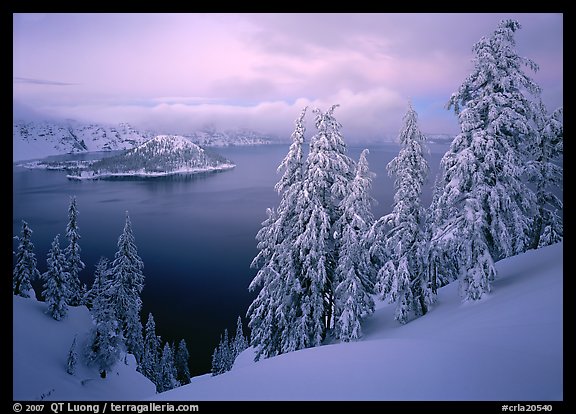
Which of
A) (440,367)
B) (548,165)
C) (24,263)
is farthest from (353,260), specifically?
(24,263)

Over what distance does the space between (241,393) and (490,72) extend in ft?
41.9

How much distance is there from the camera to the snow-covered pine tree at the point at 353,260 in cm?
1224

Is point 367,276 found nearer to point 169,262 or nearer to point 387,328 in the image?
point 387,328

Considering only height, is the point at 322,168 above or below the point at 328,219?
above

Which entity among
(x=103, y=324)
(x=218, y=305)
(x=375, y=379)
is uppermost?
(x=375, y=379)

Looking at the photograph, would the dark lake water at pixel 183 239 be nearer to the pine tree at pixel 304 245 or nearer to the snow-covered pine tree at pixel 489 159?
the snow-covered pine tree at pixel 489 159

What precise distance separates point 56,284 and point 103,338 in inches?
447

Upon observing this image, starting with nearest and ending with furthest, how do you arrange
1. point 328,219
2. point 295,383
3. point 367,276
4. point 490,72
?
point 295,383
point 490,72
point 328,219
point 367,276

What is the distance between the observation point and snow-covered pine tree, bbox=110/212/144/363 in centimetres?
2811

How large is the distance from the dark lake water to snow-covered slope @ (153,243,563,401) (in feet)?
44.1

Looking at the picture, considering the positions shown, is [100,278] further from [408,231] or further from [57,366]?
[408,231]

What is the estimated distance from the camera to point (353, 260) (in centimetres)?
1275
